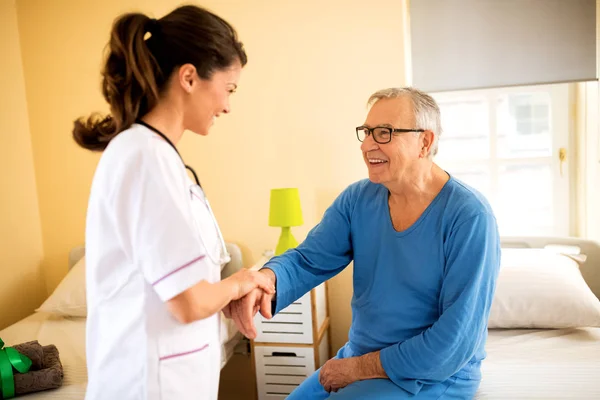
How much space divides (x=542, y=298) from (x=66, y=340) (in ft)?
A: 7.01

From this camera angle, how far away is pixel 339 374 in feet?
5.38

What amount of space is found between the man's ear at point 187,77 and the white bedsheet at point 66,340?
1.19m

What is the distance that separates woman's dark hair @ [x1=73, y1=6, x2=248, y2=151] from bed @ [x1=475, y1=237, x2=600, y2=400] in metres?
1.35

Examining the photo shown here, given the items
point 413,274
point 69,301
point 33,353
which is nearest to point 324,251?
point 413,274

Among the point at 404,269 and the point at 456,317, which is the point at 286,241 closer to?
the point at 404,269

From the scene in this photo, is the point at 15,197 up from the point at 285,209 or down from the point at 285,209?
up

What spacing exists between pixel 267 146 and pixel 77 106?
3.93 ft

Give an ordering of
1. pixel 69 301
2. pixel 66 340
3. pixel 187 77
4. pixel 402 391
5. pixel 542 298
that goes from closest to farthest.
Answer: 1. pixel 187 77
2. pixel 402 391
3. pixel 542 298
4. pixel 66 340
5. pixel 69 301

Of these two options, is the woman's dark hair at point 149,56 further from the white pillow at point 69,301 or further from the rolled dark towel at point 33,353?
the white pillow at point 69,301

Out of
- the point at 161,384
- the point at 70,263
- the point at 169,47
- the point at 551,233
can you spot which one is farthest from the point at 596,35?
→ the point at 70,263

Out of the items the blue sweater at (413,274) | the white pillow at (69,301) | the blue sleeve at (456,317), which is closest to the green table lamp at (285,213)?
the blue sweater at (413,274)

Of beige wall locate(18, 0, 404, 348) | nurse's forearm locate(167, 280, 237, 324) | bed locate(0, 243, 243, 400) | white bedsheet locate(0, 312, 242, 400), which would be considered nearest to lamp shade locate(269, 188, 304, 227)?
beige wall locate(18, 0, 404, 348)

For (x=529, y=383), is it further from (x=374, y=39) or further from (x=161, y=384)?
(x=374, y=39)

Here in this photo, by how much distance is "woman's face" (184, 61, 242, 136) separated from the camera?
3.78 ft
